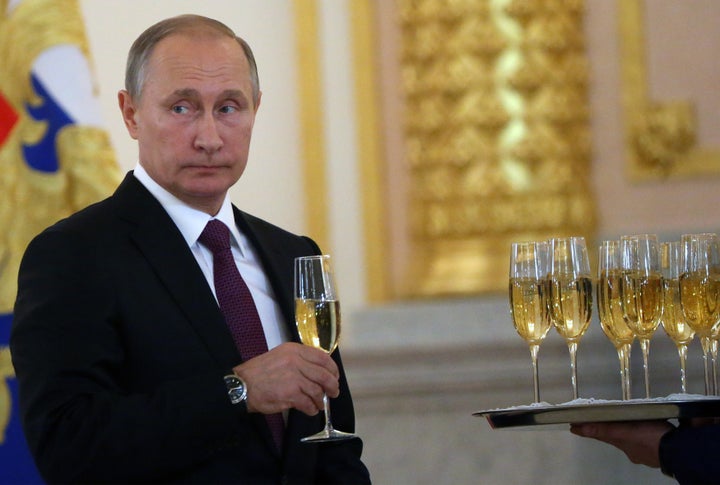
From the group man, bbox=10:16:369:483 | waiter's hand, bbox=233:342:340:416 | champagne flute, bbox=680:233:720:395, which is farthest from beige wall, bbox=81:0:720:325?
waiter's hand, bbox=233:342:340:416

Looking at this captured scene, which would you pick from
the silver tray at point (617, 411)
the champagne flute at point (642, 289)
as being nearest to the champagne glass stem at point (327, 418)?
the silver tray at point (617, 411)

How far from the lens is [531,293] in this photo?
7.38 feet

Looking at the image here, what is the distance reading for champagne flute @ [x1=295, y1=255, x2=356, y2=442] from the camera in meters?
2.17

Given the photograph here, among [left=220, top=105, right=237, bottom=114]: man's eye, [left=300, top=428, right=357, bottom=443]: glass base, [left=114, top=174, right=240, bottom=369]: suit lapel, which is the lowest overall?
[left=300, top=428, right=357, bottom=443]: glass base

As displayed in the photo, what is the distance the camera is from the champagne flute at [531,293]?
2.25 metres

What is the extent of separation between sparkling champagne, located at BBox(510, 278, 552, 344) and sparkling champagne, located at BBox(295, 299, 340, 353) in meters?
0.32

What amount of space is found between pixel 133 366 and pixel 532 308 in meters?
0.69

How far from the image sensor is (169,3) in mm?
4629

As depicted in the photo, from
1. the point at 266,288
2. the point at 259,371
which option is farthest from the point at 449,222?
the point at 259,371

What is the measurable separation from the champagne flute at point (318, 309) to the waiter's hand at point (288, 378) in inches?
3.2

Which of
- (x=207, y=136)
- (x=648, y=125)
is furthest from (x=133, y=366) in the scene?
(x=648, y=125)

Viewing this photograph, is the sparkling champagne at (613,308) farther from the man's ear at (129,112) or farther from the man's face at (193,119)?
the man's ear at (129,112)

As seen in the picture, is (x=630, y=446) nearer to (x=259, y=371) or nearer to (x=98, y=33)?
(x=259, y=371)

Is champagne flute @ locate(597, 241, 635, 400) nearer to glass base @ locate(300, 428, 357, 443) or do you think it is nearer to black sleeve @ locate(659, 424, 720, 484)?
black sleeve @ locate(659, 424, 720, 484)
